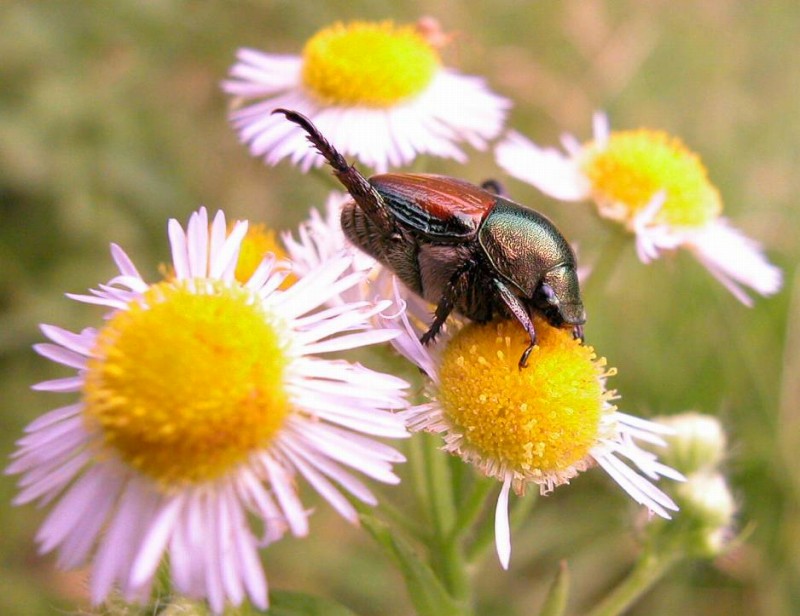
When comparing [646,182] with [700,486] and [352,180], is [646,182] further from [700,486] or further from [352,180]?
[352,180]

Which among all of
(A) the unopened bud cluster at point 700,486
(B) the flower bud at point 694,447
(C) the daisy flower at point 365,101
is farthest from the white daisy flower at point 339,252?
(B) the flower bud at point 694,447

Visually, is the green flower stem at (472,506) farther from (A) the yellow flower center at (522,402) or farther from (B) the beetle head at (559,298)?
(B) the beetle head at (559,298)

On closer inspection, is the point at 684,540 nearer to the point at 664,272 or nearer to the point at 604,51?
the point at 664,272

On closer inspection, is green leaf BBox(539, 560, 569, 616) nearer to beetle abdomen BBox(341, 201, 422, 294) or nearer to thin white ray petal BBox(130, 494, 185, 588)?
beetle abdomen BBox(341, 201, 422, 294)

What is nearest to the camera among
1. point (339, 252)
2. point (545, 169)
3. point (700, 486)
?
point (339, 252)

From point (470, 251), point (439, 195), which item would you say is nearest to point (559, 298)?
point (470, 251)

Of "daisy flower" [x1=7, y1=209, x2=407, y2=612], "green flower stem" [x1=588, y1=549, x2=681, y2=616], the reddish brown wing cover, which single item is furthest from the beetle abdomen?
"green flower stem" [x1=588, y1=549, x2=681, y2=616]
